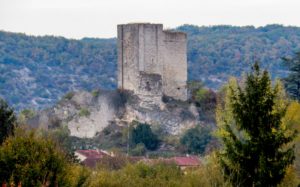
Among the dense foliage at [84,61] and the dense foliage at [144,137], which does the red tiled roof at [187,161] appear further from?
the dense foliage at [84,61]

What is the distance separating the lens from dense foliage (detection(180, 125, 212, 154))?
73.7 metres

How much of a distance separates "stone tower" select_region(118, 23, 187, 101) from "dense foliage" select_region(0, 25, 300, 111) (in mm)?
59818

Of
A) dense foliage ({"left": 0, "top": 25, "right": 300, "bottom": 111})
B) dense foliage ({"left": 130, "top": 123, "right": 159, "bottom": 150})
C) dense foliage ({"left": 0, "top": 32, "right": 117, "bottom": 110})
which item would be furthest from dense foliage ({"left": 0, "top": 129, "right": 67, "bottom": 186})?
dense foliage ({"left": 0, "top": 32, "right": 117, "bottom": 110})

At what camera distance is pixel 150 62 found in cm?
7606

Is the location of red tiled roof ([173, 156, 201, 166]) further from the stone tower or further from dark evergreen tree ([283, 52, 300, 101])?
the stone tower

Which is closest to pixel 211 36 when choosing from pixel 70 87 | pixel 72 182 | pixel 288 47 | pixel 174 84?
pixel 288 47

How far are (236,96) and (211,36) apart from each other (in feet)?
410

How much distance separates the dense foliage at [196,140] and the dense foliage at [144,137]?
1.37 m

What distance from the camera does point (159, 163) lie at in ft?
172

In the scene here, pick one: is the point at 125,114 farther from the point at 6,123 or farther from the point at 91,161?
the point at 6,123

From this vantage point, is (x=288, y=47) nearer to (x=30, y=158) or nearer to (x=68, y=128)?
(x=68, y=128)

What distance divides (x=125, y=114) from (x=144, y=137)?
3.50 metres

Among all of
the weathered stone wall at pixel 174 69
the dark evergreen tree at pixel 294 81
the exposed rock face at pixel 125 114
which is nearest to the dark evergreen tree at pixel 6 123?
the dark evergreen tree at pixel 294 81

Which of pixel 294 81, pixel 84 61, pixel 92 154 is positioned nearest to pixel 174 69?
pixel 294 81
